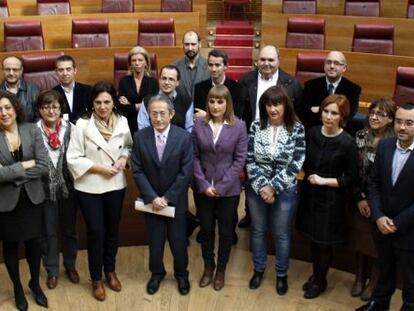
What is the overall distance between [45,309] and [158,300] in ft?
1.32

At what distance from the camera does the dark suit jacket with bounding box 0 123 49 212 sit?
1684mm

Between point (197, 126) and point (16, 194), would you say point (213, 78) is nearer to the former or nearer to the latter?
point (197, 126)

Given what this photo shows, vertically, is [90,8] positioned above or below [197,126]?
above

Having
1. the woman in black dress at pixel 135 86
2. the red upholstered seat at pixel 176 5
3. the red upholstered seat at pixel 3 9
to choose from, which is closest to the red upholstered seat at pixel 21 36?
the red upholstered seat at pixel 3 9

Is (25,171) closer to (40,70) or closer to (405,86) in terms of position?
(40,70)

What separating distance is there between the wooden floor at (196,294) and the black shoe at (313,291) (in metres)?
0.02

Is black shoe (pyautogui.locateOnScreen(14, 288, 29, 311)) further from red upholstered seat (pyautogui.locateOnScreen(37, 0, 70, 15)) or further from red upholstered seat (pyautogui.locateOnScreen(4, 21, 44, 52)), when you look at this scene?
red upholstered seat (pyautogui.locateOnScreen(37, 0, 70, 15))

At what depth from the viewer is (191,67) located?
249 cm

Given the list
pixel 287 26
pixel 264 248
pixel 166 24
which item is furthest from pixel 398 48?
pixel 264 248

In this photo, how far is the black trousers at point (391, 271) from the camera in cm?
168

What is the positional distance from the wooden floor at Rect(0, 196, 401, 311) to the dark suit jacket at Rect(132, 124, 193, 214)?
39cm

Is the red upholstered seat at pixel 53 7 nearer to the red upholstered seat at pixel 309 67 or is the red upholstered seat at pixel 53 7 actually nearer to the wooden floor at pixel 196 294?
the red upholstered seat at pixel 309 67

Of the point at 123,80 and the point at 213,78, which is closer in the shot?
the point at 213,78

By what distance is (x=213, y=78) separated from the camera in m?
2.17
